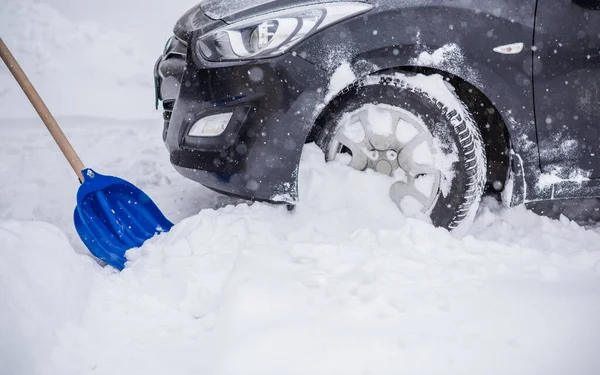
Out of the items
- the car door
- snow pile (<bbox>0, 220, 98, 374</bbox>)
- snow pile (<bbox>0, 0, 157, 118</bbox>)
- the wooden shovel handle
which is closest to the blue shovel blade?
the wooden shovel handle

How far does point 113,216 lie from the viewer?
2.40 m

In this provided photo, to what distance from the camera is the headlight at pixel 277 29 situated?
1840 millimetres

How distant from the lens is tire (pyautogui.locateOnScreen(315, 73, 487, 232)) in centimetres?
196

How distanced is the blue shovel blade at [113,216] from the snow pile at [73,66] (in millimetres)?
2709

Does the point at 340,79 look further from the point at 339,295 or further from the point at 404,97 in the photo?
the point at 339,295

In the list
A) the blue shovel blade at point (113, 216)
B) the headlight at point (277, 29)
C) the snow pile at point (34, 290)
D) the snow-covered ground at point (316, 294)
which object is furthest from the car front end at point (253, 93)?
the snow pile at point (34, 290)

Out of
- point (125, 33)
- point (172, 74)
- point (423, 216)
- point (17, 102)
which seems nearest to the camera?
point (423, 216)

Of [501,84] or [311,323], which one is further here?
[501,84]

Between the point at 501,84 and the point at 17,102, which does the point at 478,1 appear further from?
the point at 17,102

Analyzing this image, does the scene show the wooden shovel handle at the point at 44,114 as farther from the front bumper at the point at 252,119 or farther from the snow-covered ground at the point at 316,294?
the front bumper at the point at 252,119

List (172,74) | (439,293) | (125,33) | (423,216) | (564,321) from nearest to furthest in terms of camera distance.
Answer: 1. (564,321)
2. (439,293)
3. (423,216)
4. (172,74)
5. (125,33)

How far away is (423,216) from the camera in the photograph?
2066 mm

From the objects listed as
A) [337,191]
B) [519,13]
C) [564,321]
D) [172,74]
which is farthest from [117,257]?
[519,13]

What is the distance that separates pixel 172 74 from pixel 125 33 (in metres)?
5.44
